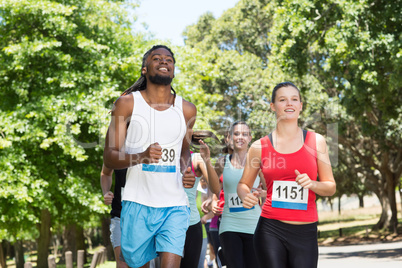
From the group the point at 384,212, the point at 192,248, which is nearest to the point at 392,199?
the point at 384,212

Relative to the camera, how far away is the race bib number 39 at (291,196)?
175 inches

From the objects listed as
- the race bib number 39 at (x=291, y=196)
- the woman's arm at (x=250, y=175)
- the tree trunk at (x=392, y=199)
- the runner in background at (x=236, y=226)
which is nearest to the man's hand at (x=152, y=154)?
the woman's arm at (x=250, y=175)

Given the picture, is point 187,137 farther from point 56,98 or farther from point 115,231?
point 56,98

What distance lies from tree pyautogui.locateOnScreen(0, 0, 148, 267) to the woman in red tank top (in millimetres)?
13120

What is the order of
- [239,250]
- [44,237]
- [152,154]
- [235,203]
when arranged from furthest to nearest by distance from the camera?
1. [44,237]
2. [235,203]
3. [239,250]
4. [152,154]

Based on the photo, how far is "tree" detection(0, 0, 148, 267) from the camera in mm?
17516

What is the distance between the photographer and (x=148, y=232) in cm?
439

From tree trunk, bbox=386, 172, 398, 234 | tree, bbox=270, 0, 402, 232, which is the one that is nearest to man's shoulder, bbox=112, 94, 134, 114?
tree, bbox=270, 0, 402, 232

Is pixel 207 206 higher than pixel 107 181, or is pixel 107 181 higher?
pixel 107 181

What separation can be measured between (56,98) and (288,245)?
14810mm

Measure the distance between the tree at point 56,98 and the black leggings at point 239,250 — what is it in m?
11.2

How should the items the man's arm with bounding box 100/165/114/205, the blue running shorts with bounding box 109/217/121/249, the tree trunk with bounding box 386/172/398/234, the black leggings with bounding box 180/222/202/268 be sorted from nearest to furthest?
the black leggings with bounding box 180/222/202/268
the blue running shorts with bounding box 109/217/121/249
the man's arm with bounding box 100/165/114/205
the tree trunk with bounding box 386/172/398/234

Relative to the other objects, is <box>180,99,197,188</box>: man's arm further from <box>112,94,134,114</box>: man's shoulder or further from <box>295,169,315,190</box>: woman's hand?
<box>295,169,315,190</box>: woman's hand

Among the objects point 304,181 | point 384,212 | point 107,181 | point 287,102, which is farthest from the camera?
point 384,212
